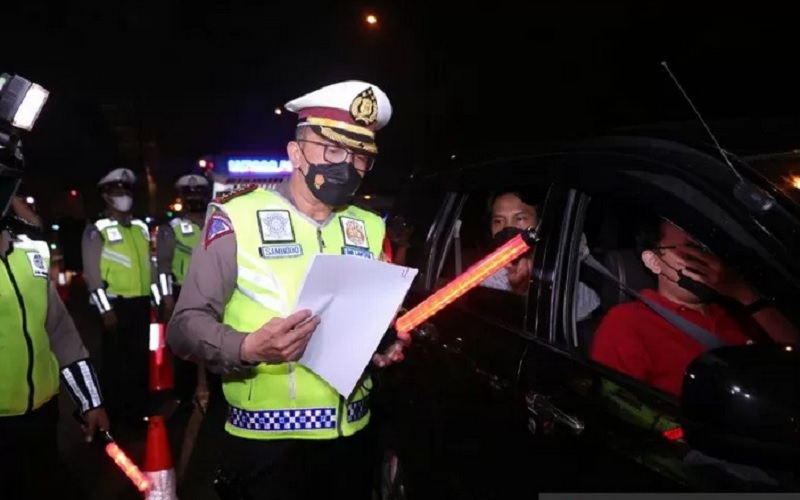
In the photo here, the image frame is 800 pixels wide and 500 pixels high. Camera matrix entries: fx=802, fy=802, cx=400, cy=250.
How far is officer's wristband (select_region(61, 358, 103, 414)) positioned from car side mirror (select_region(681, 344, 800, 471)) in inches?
97.5

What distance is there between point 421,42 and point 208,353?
18620 millimetres

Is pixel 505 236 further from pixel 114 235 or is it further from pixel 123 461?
pixel 114 235

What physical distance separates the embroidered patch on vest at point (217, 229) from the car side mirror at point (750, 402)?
4.99 feet

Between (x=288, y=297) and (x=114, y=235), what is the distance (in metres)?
5.30

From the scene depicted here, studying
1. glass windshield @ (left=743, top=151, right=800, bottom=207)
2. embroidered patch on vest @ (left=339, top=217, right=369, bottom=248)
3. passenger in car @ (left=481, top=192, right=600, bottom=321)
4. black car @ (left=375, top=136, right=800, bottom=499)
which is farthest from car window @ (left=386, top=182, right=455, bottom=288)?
glass windshield @ (left=743, top=151, right=800, bottom=207)

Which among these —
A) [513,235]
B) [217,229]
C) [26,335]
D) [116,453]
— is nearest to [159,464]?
[116,453]

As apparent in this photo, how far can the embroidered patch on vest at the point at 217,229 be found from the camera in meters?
2.54

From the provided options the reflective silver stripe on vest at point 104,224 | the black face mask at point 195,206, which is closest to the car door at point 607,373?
the reflective silver stripe on vest at point 104,224

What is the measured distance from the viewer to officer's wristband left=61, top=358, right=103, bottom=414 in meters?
3.22

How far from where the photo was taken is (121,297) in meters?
7.29

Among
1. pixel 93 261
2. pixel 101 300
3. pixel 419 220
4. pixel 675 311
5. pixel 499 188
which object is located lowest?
pixel 101 300

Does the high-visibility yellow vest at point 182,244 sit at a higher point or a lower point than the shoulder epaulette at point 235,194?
lower

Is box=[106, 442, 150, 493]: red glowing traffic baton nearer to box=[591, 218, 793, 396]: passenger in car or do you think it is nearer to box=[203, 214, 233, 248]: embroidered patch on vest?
box=[203, 214, 233, 248]: embroidered patch on vest

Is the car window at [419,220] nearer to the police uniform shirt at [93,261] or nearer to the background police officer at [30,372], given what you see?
the background police officer at [30,372]
